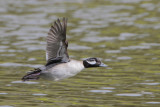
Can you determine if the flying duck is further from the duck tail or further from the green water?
the green water

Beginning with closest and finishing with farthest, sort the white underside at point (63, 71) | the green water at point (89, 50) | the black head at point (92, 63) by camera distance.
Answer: the white underside at point (63, 71) → the black head at point (92, 63) → the green water at point (89, 50)

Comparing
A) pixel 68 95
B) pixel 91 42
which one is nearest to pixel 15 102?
pixel 68 95

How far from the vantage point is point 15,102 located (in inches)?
424

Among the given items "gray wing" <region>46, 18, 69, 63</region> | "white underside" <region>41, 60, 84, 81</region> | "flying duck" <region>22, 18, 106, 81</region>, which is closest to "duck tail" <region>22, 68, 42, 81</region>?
"flying duck" <region>22, 18, 106, 81</region>

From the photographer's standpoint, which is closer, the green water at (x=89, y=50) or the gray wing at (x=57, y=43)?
the gray wing at (x=57, y=43)

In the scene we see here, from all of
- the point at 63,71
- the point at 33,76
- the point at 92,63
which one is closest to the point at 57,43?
the point at 63,71

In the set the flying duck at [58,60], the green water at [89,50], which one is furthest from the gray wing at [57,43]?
the green water at [89,50]

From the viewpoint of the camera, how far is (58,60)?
35.1ft

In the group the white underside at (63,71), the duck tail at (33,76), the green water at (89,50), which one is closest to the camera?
the white underside at (63,71)

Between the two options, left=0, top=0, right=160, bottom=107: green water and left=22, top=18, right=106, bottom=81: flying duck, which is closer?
left=22, top=18, right=106, bottom=81: flying duck

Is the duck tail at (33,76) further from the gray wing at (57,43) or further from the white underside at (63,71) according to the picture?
the gray wing at (57,43)

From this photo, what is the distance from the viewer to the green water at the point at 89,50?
11.3 meters

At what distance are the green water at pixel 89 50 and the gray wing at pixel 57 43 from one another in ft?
3.37

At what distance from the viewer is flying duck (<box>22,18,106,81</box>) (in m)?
10.4
